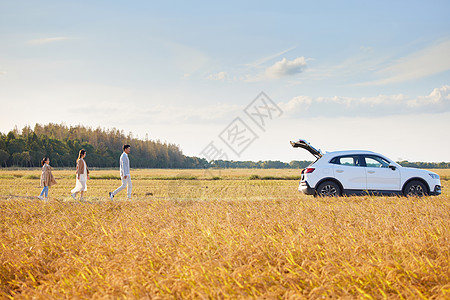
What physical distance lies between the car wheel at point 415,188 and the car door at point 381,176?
36cm

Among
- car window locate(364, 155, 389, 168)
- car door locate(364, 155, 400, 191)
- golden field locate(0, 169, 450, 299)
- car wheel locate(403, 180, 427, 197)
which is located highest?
car window locate(364, 155, 389, 168)

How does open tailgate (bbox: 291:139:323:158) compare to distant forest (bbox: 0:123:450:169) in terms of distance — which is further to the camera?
distant forest (bbox: 0:123:450:169)

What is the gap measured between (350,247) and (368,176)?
8.49 m

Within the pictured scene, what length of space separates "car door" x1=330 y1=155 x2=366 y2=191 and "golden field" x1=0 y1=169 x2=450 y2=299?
12.0 ft

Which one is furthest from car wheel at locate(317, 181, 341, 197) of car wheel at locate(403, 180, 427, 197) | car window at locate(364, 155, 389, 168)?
car wheel at locate(403, 180, 427, 197)

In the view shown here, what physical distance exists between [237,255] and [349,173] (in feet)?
29.4

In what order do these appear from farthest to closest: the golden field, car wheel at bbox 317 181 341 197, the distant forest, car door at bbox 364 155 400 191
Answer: the distant forest → car door at bbox 364 155 400 191 → car wheel at bbox 317 181 341 197 → the golden field

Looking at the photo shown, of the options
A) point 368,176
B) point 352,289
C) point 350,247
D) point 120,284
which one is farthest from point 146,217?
point 368,176

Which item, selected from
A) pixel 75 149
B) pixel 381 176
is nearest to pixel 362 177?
pixel 381 176

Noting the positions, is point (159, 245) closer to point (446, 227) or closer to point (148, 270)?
point (148, 270)

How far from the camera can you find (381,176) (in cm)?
1316

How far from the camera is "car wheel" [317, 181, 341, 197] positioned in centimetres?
1291

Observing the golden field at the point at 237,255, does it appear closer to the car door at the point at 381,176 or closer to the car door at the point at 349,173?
the car door at the point at 349,173

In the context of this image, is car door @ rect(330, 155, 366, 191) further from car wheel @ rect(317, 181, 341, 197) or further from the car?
car wheel @ rect(317, 181, 341, 197)
